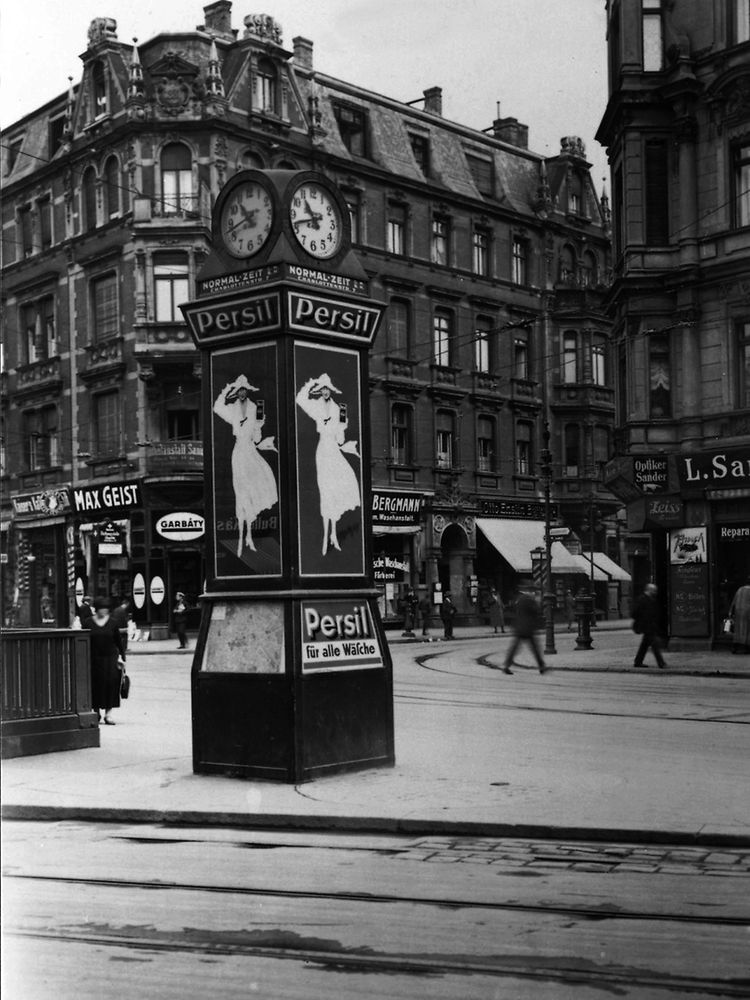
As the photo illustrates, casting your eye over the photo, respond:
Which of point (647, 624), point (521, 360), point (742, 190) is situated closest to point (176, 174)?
point (521, 360)

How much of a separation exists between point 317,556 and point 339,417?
1.19 metres

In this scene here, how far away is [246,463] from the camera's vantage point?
10.8m

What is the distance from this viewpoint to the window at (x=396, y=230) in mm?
43875

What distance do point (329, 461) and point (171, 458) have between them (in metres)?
27.6

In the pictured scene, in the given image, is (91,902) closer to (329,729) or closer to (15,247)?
(329,729)

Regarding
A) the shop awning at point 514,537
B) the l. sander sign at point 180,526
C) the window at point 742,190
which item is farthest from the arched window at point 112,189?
the window at point 742,190

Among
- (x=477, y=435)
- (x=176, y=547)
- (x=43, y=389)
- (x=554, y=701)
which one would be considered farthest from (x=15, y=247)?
(x=554, y=701)

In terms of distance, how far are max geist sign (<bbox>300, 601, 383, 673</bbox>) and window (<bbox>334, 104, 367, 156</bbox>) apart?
27.5 meters

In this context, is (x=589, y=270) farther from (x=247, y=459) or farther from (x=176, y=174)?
(x=247, y=459)

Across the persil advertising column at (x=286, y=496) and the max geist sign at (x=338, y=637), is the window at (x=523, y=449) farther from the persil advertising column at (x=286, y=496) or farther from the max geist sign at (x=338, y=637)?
the max geist sign at (x=338, y=637)

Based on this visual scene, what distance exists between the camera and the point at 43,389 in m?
31.2

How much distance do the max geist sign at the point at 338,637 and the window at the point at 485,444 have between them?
117ft

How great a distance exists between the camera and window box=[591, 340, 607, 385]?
115ft

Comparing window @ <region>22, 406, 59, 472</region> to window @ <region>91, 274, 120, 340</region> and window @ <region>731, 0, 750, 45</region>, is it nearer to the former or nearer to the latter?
window @ <region>91, 274, 120, 340</region>
